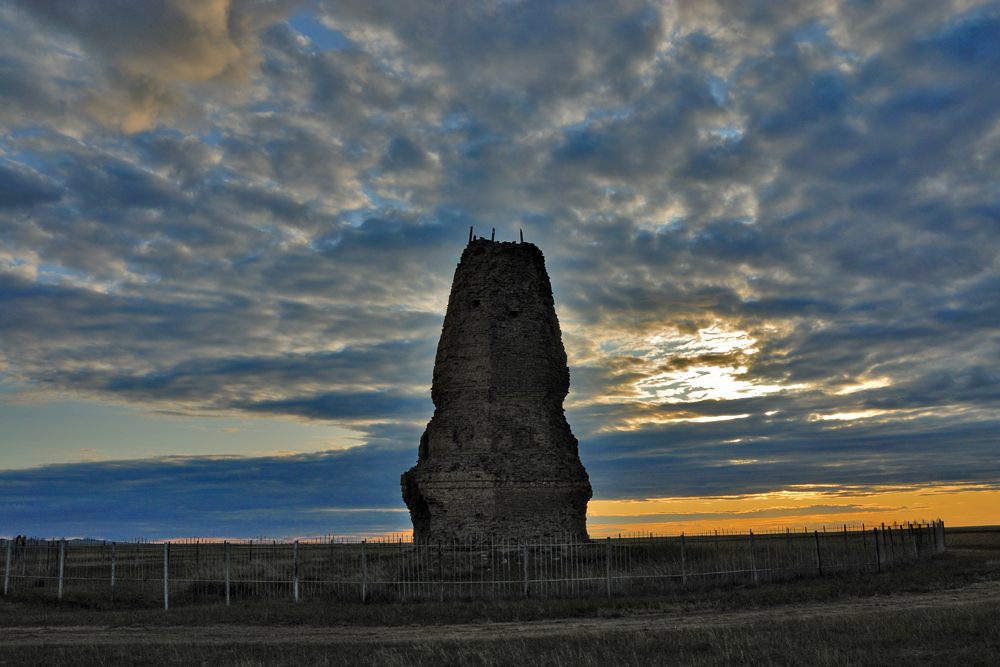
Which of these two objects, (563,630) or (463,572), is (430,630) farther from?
(463,572)

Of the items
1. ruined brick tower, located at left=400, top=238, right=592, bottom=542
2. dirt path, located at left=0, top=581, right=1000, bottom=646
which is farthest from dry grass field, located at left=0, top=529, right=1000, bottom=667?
ruined brick tower, located at left=400, top=238, right=592, bottom=542

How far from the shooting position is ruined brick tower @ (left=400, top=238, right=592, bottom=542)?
92.2 feet

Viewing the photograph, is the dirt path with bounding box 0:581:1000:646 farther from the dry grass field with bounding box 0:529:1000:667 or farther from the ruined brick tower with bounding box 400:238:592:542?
the ruined brick tower with bounding box 400:238:592:542

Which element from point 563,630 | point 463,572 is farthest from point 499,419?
point 563,630

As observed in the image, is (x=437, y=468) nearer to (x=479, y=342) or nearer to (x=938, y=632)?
(x=479, y=342)

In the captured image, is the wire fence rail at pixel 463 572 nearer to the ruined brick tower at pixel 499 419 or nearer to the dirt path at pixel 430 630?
the ruined brick tower at pixel 499 419

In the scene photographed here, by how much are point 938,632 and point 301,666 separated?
11703mm

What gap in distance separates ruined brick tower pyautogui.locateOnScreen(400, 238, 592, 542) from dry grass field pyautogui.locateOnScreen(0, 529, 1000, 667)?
7565 millimetres

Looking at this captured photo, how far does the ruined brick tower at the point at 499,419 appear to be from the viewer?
28094mm

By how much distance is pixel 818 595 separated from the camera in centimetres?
2092

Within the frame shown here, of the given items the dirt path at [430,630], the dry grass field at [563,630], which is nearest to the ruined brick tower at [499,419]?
the dry grass field at [563,630]

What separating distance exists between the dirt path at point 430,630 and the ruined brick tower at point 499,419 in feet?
33.5

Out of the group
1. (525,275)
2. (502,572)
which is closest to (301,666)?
(502,572)

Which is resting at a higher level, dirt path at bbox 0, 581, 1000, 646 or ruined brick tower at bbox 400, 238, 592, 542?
ruined brick tower at bbox 400, 238, 592, 542
